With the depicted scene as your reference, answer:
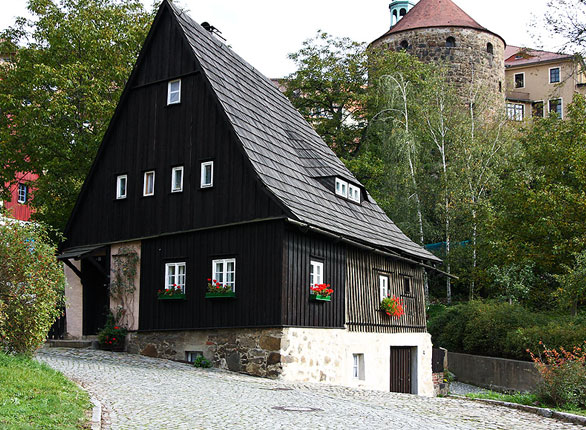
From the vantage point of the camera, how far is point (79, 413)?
895cm

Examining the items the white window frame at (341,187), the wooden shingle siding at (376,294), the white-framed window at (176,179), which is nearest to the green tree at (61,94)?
the white-framed window at (176,179)

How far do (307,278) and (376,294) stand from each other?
3.73m

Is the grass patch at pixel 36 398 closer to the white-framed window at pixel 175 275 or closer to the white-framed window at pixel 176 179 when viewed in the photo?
the white-framed window at pixel 175 275

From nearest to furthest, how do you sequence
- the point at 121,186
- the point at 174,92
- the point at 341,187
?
the point at 174,92 < the point at 121,186 < the point at 341,187

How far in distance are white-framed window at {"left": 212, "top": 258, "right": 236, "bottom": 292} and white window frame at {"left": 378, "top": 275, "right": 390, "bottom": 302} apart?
16.8 feet

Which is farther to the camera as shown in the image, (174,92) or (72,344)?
(174,92)

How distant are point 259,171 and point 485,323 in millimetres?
13047

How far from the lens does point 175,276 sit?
18.2m

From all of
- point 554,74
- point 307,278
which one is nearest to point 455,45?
point 554,74

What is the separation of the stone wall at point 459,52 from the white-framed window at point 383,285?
30834 millimetres

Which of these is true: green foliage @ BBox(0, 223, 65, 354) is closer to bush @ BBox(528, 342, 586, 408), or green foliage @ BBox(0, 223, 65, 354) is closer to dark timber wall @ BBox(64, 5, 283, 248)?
dark timber wall @ BBox(64, 5, 283, 248)

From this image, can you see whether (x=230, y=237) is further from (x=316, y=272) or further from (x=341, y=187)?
(x=341, y=187)

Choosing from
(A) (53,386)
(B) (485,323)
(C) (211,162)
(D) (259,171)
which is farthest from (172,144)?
(B) (485,323)

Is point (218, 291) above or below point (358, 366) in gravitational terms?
above
